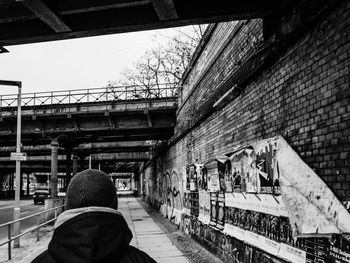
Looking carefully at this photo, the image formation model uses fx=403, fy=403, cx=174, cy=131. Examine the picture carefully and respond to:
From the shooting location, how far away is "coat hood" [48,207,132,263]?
1.64m

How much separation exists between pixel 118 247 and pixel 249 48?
6.95 m

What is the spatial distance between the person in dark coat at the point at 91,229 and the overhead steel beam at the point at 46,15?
5536 mm

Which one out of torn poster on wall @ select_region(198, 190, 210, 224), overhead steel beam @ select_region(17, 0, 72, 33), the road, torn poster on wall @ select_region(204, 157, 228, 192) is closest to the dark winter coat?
overhead steel beam @ select_region(17, 0, 72, 33)

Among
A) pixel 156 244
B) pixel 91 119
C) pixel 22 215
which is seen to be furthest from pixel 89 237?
pixel 22 215

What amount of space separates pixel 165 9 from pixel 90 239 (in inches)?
232

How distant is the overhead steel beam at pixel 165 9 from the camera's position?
6.66 meters

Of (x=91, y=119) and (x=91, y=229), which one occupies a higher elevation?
(x=91, y=119)

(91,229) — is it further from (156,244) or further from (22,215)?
(22,215)

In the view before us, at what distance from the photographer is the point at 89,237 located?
5.44ft

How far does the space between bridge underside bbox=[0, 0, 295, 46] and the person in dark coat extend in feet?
17.4

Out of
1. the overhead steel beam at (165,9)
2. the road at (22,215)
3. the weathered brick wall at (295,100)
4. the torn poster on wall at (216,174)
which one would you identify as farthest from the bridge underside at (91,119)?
the overhead steel beam at (165,9)

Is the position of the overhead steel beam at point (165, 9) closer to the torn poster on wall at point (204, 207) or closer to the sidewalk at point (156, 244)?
the torn poster on wall at point (204, 207)

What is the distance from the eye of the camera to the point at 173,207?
18672 millimetres

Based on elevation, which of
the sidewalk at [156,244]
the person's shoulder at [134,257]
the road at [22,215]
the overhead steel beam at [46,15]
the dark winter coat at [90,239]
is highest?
the overhead steel beam at [46,15]
